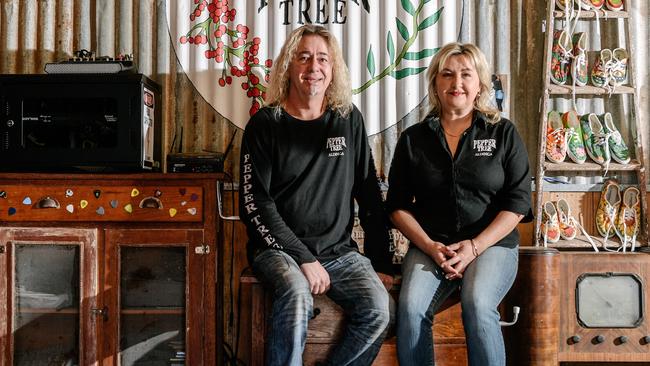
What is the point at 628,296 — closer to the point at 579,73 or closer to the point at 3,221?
the point at 579,73

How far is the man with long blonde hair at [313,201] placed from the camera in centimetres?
219

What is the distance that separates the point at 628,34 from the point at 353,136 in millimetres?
1602

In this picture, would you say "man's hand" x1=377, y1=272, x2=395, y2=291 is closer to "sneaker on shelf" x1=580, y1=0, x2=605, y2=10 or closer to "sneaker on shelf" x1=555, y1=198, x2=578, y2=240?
"sneaker on shelf" x1=555, y1=198, x2=578, y2=240

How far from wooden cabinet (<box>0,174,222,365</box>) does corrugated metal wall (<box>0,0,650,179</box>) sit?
624 mm

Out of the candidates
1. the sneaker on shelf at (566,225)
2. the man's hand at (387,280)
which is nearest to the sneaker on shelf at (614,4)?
the sneaker on shelf at (566,225)

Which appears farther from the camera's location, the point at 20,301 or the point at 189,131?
the point at 189,131

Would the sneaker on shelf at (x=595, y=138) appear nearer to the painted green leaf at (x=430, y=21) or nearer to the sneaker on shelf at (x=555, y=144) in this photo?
the sneaker on shelf at (x=555, y=144)

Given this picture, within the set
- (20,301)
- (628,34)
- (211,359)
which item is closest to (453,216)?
(211,359)

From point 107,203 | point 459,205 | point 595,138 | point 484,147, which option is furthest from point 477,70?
point 107,203

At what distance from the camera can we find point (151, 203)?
8.91ft

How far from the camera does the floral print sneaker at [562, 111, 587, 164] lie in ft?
10.1

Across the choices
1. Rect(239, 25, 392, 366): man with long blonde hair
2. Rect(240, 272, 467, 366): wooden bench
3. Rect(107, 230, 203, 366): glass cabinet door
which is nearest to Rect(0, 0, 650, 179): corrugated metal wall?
Rect(107, 230, 203, 366): glass cabinet door

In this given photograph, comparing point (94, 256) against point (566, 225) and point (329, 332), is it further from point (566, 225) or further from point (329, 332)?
point (566, 225)

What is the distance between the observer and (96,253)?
A: 2.73 meters
